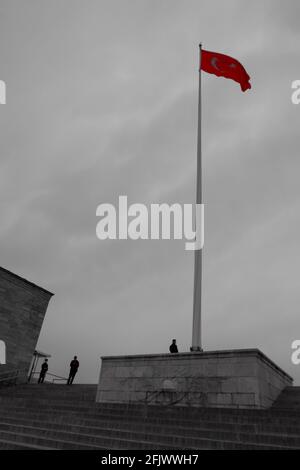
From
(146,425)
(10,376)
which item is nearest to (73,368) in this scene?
(10,376)

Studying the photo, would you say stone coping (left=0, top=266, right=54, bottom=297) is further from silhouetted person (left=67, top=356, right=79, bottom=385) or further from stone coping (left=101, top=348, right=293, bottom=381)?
stone coping (left=101, top=348, right=293, bottom=381)

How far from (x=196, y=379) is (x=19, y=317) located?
1710 centimetres

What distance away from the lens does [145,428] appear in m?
8.32

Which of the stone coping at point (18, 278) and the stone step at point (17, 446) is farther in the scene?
the stone coping at point (18, 278)

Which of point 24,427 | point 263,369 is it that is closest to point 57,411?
point 24,427

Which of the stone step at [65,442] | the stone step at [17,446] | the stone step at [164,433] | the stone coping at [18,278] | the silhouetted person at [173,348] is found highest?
the stone coping at [18,278]

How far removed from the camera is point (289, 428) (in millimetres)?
7453

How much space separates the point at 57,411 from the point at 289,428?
23.5ft

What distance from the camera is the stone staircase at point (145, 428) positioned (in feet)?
23.6

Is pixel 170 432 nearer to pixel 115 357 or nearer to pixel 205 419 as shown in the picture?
pixel 205 419

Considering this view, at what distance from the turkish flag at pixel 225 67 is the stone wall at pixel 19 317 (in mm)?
19417

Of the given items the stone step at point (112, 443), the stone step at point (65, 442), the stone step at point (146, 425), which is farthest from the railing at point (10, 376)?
the stone step at point (112, 443)

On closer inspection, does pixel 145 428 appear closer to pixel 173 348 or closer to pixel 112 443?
pixel 112 443

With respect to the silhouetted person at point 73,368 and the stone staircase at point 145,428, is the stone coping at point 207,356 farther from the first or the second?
the silhouetted person at point 73,368
